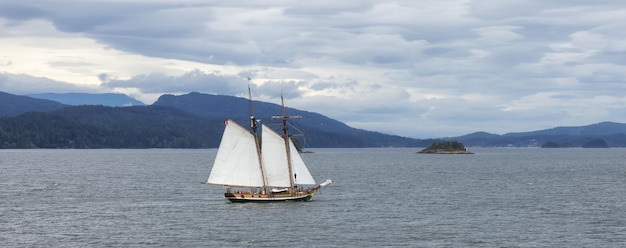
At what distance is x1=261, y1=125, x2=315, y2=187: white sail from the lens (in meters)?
91.4

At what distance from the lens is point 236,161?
90688 mm

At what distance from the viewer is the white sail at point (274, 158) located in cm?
9156

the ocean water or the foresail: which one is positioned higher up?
the foresail

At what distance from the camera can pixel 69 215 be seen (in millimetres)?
82125

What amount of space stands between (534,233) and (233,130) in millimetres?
37126

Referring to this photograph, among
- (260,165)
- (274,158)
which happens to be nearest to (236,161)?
(260,165)

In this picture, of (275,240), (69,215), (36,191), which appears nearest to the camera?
(275,240)

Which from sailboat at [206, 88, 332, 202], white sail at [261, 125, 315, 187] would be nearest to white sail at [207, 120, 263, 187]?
sailboat at [206, 88, 332, 202]

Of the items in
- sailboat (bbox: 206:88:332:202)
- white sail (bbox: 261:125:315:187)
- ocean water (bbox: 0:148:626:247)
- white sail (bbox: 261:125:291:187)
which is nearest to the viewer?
ocean water (bbox: 0:148:626:247)

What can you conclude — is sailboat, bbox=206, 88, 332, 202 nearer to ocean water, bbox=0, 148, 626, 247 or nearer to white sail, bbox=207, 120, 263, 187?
white sail, bbox=207, 120, 263, 187

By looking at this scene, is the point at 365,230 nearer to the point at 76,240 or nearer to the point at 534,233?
the point at 534,233

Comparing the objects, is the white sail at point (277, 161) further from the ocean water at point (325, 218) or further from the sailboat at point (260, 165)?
the ocean water at point (325, 218)

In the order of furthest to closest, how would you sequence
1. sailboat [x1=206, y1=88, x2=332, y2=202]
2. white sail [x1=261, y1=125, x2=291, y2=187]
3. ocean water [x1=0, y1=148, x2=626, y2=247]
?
1. white sail [x1=261, y1=125, x2=291, y2=187]
2. sailboat [x1=206, y1=88, x2=332, y2=202]
3. ocean water [x1=0, y1=148, x2=626, y2=247]

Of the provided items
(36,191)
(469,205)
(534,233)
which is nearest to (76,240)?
(534,233)
